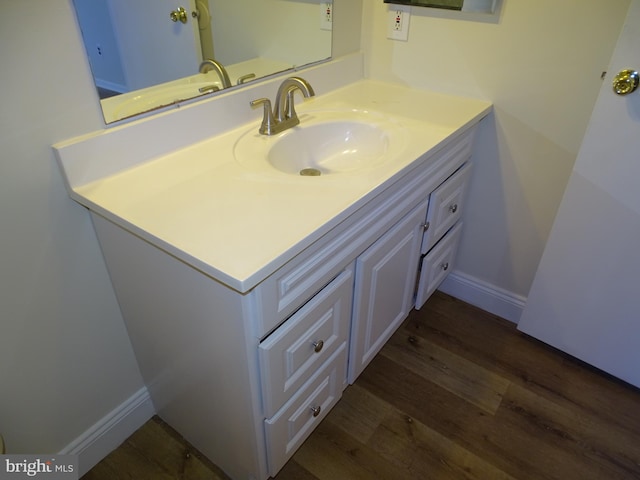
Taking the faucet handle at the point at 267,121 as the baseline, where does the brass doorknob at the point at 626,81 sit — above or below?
above

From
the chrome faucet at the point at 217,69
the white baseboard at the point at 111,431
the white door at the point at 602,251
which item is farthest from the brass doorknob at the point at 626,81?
the white baseboard at the point at 111,431

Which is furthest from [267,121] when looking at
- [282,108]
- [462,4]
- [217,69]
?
[462,4]

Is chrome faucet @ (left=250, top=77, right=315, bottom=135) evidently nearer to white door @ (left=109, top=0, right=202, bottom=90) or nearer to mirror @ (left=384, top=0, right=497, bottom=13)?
white door @ (left=109, top=0, right=202, bottom=90)

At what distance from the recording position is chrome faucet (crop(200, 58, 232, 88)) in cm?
122

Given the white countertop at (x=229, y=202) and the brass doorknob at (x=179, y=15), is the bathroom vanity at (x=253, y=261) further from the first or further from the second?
the brass doorknob at (x=179, y=15)

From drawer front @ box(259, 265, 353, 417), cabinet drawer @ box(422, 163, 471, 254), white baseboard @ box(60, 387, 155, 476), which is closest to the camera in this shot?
drawer front @ box(259, 265, 353, 417)

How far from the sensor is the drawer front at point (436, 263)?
5.13 ft

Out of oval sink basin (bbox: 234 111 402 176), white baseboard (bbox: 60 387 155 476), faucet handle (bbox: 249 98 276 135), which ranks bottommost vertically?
white baseboard (bbox: 60 387 155 476)

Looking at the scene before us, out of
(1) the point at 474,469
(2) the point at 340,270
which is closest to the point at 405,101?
(2) the point at 340,270

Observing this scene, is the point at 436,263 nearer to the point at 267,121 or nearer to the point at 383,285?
the point at 383,285

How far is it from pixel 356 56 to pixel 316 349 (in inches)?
44.4

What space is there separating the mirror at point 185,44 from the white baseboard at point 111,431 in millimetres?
873

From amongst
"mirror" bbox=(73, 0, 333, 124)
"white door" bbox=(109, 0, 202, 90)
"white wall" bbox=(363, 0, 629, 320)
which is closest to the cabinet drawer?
"white wall" bbox=(363, 0, 629, 320)

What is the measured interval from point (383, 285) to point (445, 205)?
0.41m
